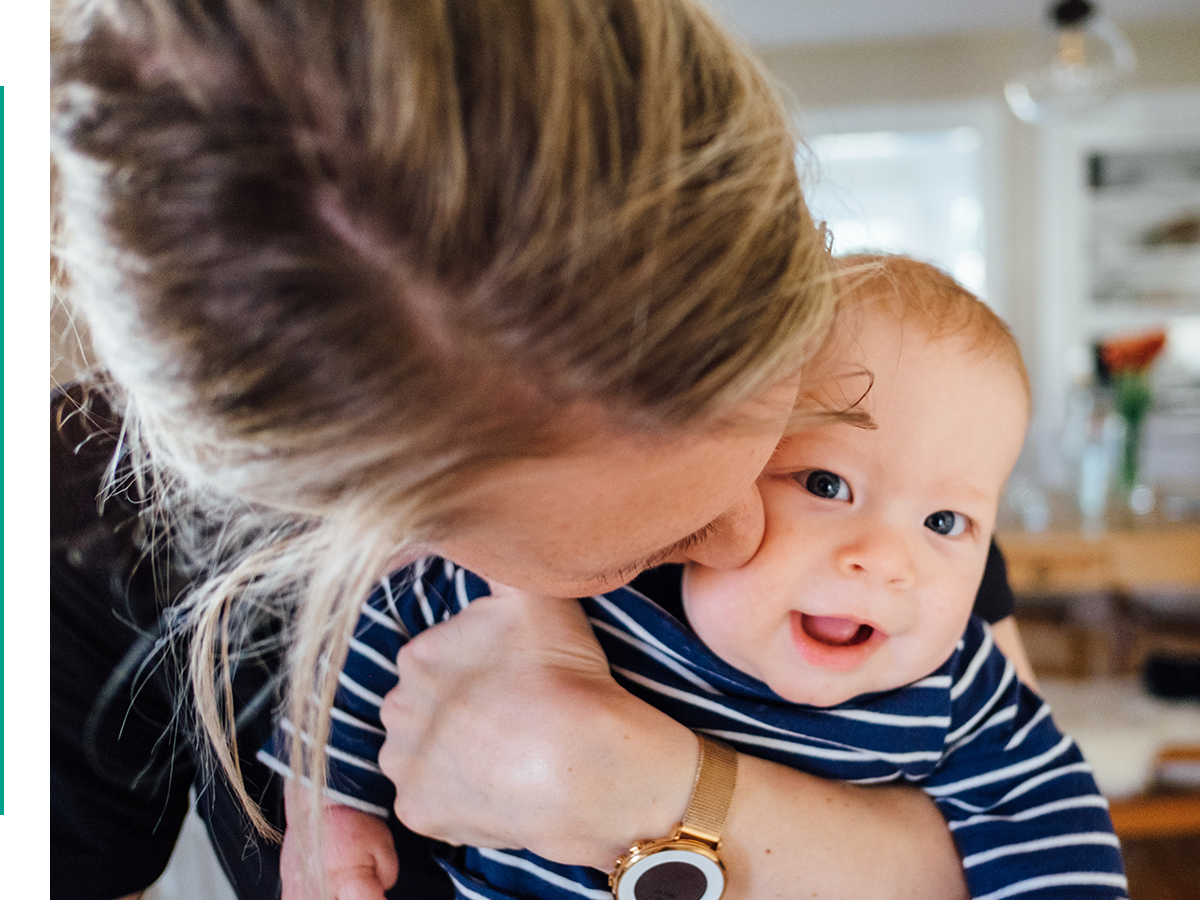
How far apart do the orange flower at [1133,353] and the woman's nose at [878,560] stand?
83.0 inches

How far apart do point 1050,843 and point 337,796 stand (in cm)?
48

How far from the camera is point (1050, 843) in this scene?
0.58m

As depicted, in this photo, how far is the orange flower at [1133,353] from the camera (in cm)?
227

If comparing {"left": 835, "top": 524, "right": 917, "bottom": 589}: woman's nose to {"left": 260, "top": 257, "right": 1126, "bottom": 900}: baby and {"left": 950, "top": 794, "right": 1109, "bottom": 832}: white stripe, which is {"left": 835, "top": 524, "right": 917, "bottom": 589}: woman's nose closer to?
{"left": 260, "top": 257, "right": 1126, "bottom": 900}: baby

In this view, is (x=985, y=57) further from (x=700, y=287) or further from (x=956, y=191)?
(x=700, y=287)

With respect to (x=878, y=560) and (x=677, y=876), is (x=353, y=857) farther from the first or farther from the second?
(x=878, y=560)

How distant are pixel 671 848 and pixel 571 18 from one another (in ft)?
1.47

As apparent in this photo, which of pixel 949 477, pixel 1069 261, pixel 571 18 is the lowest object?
pixel 1069 261

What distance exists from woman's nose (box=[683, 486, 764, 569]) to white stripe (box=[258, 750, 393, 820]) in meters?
0.29

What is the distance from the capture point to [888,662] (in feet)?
1.92

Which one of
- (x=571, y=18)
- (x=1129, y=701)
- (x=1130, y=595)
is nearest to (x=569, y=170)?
(x=571, y=18)

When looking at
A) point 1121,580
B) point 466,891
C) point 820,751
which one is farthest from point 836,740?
point 1121,580

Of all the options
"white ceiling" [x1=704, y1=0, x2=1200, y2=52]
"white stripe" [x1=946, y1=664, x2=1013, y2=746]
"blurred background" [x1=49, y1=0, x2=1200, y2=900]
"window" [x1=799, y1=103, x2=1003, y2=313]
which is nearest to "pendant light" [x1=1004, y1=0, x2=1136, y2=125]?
"blurred background" [x1=49, y1=0, x2=1200, y2=900]

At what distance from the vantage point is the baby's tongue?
576 mm
